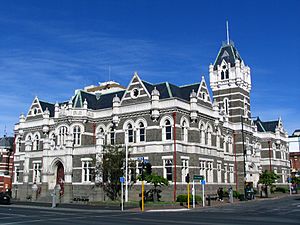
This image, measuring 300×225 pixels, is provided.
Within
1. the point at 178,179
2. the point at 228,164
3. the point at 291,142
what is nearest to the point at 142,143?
the point at 178,179

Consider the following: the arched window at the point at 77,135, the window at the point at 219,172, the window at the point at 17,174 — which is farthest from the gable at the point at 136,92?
the window at the point at 17,174

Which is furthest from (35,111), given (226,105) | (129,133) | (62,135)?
(226,105)

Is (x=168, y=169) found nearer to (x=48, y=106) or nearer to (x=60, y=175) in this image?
(x=60, y=175)

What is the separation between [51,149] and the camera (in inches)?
1922

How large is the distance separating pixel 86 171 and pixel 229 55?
31671mm

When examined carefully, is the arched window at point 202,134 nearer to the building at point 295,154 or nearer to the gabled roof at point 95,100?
the gabled roof at point 95,100

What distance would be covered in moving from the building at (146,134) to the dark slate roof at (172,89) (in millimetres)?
120

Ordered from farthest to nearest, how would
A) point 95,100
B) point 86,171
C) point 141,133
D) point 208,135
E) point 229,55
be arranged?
point 229,55
point 95,100
point 208,135
point 86,171
point 141,133

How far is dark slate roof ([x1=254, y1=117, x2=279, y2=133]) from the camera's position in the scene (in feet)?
240

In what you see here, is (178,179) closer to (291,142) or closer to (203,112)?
(203,112)

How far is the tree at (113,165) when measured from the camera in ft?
134

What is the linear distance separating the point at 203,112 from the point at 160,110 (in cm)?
609

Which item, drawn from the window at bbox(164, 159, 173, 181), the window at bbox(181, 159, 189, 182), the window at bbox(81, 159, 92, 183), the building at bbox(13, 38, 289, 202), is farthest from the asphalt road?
the window at bbox(81, 159, 92, 183)

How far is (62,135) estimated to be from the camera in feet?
163
